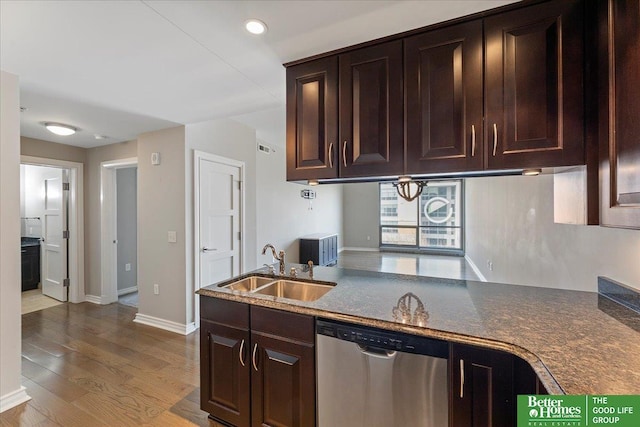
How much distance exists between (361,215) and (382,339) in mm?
8878

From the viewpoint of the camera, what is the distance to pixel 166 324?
3.40 m

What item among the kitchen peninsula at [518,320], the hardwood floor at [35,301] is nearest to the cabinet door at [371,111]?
the kitchen peninsula at [518,320]

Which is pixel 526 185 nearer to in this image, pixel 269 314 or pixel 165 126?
pixel 269 314

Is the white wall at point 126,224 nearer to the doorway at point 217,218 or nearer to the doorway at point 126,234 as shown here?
the doorway at point 126,234

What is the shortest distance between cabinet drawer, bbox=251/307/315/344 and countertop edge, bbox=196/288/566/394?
0.11ft

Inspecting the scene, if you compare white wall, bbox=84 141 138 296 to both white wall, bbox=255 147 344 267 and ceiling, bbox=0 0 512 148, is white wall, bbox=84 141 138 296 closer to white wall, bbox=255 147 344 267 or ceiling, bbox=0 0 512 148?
Answer: ceiling, bbox=0 0 512 148

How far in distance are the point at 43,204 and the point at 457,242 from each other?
994cm

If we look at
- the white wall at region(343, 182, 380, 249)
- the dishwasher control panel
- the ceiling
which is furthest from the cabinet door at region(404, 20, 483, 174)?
the white wall at region(343, 182, 380, 249)

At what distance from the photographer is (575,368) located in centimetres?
92

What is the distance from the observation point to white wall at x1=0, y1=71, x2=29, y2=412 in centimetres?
199

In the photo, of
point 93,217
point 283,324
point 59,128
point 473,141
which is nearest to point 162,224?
point 59,128

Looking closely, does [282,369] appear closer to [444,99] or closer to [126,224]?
[444,99]

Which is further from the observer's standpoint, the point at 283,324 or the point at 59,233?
the point at 59,233

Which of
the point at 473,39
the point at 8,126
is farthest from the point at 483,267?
the point at 8,126
